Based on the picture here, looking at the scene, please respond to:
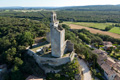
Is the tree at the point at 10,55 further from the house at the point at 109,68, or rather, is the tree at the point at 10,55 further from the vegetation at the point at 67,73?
the house at the point at 109,68

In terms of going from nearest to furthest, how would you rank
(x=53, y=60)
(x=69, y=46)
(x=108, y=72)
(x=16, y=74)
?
(x=53, y=60)
(x=16, y=74)
(x=108, y=72)
(x=69, y=46)

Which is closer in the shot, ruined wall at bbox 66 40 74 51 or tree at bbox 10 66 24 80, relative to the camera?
tree at bbox 10 66 24 80

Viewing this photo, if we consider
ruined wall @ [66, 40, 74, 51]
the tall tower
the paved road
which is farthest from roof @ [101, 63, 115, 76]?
the tall tower

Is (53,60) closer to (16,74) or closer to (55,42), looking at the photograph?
(55,42)

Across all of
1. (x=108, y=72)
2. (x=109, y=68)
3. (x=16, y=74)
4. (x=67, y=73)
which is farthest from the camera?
(x=109, y=68)

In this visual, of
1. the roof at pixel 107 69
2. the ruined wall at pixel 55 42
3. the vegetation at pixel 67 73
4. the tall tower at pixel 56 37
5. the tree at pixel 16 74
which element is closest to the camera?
the tall tower at pixel 56 37

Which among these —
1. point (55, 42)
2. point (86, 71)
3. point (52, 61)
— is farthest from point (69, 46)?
point (86, 71)

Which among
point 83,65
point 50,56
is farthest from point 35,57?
point 83,65

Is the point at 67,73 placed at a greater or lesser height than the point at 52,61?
lesser

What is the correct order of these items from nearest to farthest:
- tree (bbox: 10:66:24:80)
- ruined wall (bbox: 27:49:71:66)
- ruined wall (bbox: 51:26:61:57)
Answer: ruined wall (bbox: 51:26:61:57), ruined wall (bbox: 27:49:71:66), tree (bbox: 10:66:24:80)

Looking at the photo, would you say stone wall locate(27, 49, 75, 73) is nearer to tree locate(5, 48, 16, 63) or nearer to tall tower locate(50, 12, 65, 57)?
tall tower locate(50, 12, 65, 57)

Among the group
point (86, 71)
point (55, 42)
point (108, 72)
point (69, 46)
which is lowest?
point (86, 71)

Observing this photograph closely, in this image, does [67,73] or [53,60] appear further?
[53,60]

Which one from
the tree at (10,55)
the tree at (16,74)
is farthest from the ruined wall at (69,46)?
the tree at (10,55)
